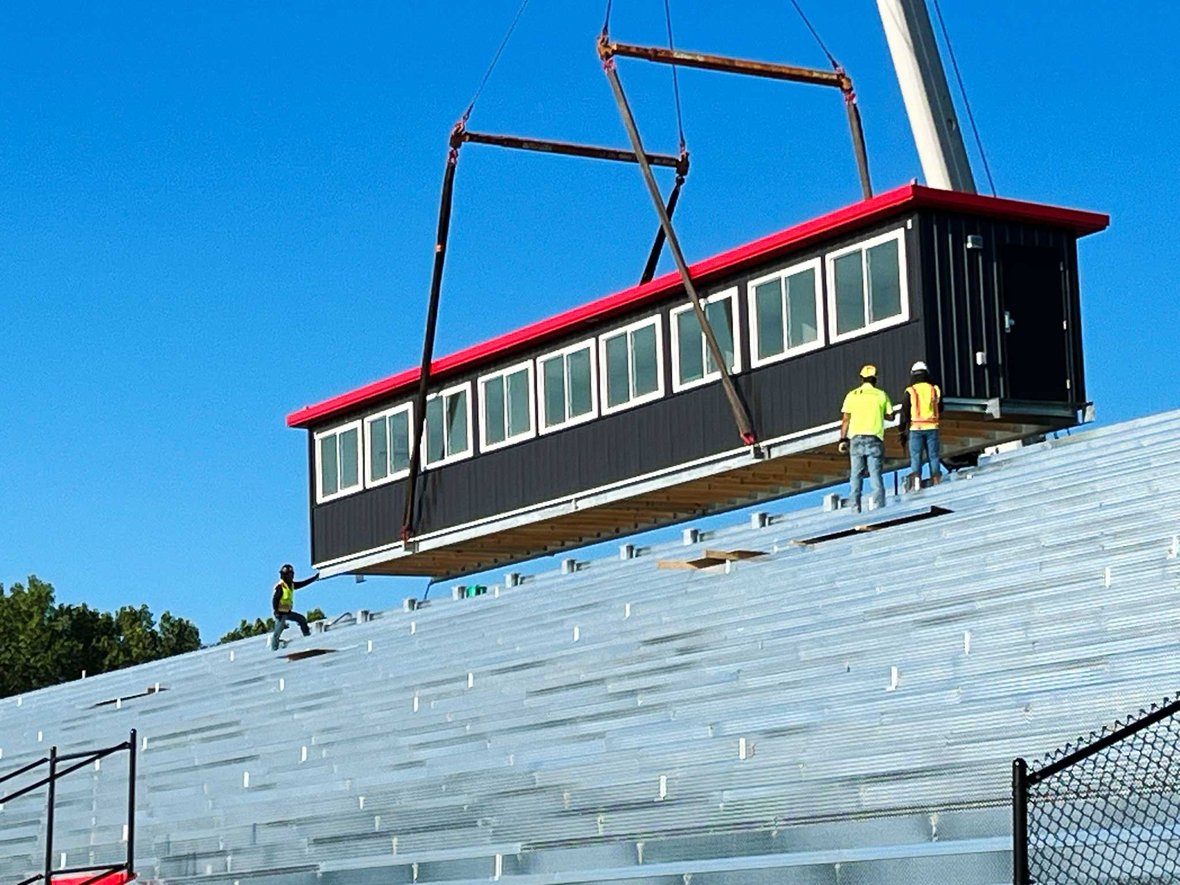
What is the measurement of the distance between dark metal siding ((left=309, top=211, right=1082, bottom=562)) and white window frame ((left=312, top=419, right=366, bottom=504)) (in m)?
1.10

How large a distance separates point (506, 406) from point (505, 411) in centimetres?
7

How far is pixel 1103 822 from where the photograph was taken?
26.6 ft

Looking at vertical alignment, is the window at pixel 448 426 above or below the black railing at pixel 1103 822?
above

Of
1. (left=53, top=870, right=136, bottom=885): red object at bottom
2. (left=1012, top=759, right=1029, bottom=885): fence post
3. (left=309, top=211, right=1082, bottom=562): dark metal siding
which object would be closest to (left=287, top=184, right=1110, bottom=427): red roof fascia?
(left=309, top=211, right=1082, bottom=562): dark metal siding

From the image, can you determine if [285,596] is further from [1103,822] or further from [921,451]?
[1103,822]

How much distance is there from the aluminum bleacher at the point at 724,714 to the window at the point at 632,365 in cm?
307

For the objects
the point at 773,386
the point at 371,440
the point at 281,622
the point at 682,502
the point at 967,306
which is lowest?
the point at 281,622

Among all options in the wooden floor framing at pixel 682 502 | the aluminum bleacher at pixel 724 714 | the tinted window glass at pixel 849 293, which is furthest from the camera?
the wooden floor framing at pixel 682 502

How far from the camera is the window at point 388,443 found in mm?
27125

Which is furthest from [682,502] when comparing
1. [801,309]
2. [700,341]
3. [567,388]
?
[801,309]

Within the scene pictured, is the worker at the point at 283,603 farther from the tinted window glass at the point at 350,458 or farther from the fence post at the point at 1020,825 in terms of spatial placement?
the fence post at the point at 1020,825

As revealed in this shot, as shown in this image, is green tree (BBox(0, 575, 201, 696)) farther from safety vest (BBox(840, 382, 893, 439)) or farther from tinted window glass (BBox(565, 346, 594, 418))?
safety vest (BBox(840, 382, 893, 439))

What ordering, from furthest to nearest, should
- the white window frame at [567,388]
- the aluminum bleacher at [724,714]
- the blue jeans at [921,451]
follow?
1. the white window frame at [567,388]
2. the blue jeans at [921,451]
3. the aluminum bleacher at [724,714]

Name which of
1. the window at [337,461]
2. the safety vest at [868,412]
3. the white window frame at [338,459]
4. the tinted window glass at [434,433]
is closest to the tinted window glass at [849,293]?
the safety vest at [868,412]
